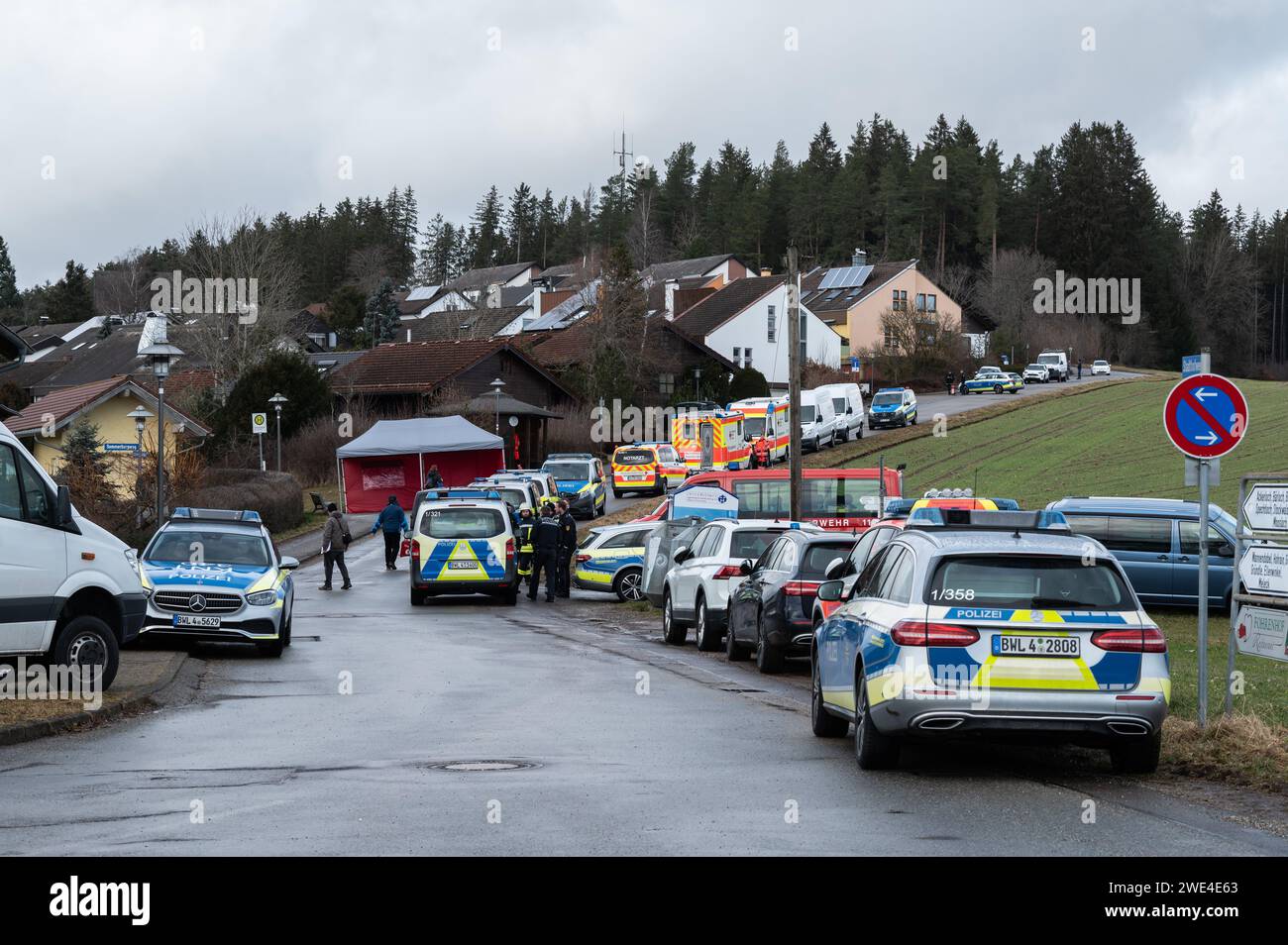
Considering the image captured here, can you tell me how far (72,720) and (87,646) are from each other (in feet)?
5.18

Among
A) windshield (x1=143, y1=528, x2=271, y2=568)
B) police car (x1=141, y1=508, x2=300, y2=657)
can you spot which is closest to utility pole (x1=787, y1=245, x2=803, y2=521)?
windshield (x1=143, y1=528, x2=271, y2=568)

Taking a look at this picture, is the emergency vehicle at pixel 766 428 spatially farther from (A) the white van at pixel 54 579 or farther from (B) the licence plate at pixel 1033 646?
(B) the licence plate at pixel 1033 646

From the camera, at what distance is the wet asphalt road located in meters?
8.12

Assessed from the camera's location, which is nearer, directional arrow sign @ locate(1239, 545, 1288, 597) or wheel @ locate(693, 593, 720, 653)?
directional arrow sign @ locate(1239, 545, 1288, 597)

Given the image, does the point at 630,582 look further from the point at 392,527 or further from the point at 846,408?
the point at 846,408

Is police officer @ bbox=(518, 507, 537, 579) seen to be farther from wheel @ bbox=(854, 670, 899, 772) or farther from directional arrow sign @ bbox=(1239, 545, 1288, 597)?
wheel @ bbox=(854, 670, 899, 772)

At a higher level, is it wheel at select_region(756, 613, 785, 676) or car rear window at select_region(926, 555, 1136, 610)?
car rear window at select_region(926, 555, 1136, 610)

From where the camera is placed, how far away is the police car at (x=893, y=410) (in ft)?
224

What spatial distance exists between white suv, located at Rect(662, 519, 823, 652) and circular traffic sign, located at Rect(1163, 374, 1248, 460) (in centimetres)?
896

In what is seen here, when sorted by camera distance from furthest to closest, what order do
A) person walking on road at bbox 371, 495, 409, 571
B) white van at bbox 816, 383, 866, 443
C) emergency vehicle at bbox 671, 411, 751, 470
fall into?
1. white van at bbox 816, 383, 866, 443
2. emergency vehicle at bbox 671, 411, 751, 470
3. person walking on road at bbox 371, 495, 409, 571

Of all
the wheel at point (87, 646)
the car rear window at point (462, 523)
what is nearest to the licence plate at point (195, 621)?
the wheel at point (87, 646)

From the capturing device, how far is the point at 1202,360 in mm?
12273
